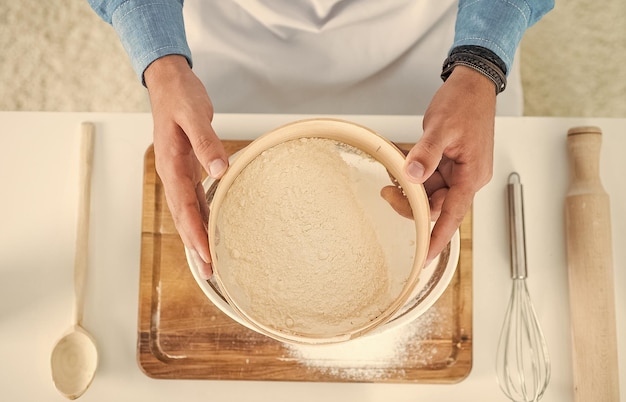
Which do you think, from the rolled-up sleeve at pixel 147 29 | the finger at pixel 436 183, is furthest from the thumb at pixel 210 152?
the finger at pixel 436 183

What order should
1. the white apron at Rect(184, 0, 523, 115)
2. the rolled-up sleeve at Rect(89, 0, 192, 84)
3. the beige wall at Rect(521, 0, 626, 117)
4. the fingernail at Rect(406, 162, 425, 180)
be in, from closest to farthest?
1. the fingernail at Rect(406, 162, 425, 180)
2. the rolled-up sleeve at Rect(89, 0, 192, 84)
3. the white apron at Rect(184, 0, 523, 115)
4. the beige wall at Rect(521, 0, 626, 117)

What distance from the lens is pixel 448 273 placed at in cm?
56

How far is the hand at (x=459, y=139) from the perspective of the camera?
50cm

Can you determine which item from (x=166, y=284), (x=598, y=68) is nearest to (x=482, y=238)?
(x=166, y=284)

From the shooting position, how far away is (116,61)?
1.12 m

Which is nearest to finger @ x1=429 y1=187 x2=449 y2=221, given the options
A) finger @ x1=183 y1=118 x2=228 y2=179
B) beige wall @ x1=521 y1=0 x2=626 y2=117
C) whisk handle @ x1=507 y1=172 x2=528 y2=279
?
whisk handle @ x1=507 y1=172 x2=528 y2=279

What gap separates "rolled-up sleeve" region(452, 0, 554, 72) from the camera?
56 cm

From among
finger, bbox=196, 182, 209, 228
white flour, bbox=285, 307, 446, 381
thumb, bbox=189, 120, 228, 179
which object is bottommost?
white flour, bbox=285, 307, 446, 381

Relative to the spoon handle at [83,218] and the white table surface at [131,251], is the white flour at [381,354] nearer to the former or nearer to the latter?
the white table surface at [131,251]

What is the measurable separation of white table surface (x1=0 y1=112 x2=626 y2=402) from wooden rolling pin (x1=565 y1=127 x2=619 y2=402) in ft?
0.07

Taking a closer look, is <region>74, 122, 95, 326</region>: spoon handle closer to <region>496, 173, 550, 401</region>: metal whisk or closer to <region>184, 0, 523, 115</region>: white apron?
<region>184, 0, 523, 115</region>: white apron

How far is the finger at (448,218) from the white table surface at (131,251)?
114 millimetres

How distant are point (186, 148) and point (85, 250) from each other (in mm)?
204

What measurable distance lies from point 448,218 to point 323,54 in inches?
11.5
